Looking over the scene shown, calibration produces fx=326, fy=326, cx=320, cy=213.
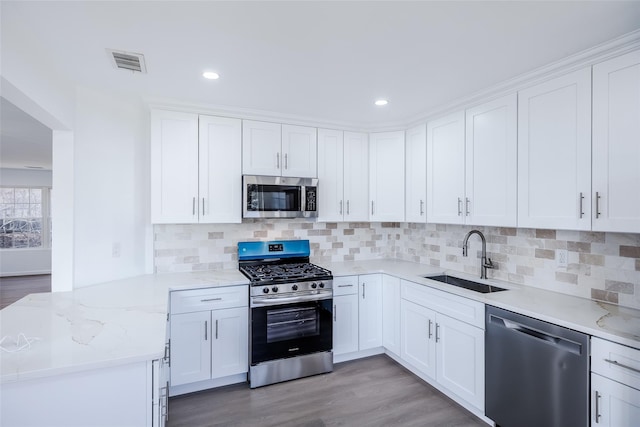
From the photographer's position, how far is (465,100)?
2.75 m

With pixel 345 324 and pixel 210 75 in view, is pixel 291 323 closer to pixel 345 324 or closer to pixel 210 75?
pixel 345 324

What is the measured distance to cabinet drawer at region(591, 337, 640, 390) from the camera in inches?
60.2

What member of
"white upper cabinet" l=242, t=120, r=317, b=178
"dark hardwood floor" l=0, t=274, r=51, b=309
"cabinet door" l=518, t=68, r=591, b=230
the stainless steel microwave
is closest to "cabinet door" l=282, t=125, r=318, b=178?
"white upper cabinet" l=242, t=120, r=317, b=178

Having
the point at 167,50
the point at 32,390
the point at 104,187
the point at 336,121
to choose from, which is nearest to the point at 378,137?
the point at 336,121

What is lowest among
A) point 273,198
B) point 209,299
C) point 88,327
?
point 209,299

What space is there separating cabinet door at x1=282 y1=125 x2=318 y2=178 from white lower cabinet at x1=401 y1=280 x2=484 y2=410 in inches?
58.6

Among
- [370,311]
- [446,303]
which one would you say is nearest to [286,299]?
[370,311]

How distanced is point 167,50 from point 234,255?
6.62ft

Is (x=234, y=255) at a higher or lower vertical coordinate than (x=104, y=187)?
lower

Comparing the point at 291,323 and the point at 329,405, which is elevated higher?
the point at 291,323

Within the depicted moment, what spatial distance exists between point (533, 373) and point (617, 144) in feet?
4.61

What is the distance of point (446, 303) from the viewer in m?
2.58

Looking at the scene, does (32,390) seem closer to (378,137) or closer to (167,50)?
(167,50)

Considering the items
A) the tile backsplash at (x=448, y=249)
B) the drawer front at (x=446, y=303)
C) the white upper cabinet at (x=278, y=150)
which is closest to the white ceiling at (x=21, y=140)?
the tile backsplash at (x=448, y=249)
